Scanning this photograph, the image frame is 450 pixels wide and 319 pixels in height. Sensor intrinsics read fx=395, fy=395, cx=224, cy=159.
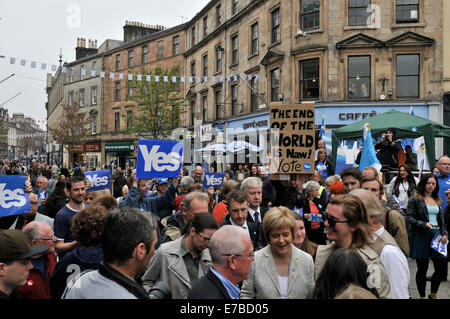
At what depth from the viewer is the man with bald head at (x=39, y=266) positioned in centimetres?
309

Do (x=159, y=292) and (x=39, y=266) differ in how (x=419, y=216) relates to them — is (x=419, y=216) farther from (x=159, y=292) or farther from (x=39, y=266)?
(x=39, y=266)

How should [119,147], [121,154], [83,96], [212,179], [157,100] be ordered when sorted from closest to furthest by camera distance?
[212,179] → [157,100] → [119,147] → [121,154] → [83,96]

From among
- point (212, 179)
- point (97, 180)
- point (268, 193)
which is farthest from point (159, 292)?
point (212, 179)

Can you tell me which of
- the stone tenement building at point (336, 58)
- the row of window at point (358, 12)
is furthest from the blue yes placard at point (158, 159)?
the row of window at point (358, 12)

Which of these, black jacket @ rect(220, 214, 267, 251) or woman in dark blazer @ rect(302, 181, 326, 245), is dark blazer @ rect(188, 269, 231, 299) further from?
woman in dark blazer @ rect(302, 181, 326, 245)

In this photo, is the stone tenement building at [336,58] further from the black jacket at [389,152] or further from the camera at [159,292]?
the camera at [159,292]

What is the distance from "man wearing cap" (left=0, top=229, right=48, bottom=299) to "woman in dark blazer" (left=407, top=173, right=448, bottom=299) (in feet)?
17.5

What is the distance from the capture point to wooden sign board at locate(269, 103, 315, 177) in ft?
21.8

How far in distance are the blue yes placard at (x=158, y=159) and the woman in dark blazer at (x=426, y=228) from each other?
12.4 ft

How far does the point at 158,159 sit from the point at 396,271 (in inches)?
161

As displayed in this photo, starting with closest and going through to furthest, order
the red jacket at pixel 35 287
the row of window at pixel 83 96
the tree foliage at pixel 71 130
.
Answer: the red jacket at pixel 35 287
the tree foliage at pixel 71 130
the row of window at pixel 83 96

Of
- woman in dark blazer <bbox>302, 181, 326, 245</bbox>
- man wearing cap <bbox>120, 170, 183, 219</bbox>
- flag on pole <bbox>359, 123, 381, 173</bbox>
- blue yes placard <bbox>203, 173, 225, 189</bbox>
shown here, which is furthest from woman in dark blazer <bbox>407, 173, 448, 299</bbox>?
blue yes placard <bbox>203, 173, 225, 189</bbox>

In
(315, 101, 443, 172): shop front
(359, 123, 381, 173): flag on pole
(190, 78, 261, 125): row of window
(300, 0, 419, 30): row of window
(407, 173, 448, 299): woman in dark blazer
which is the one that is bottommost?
(407, 173, 448, 299): woman in dark blazer

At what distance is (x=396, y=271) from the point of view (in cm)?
296
